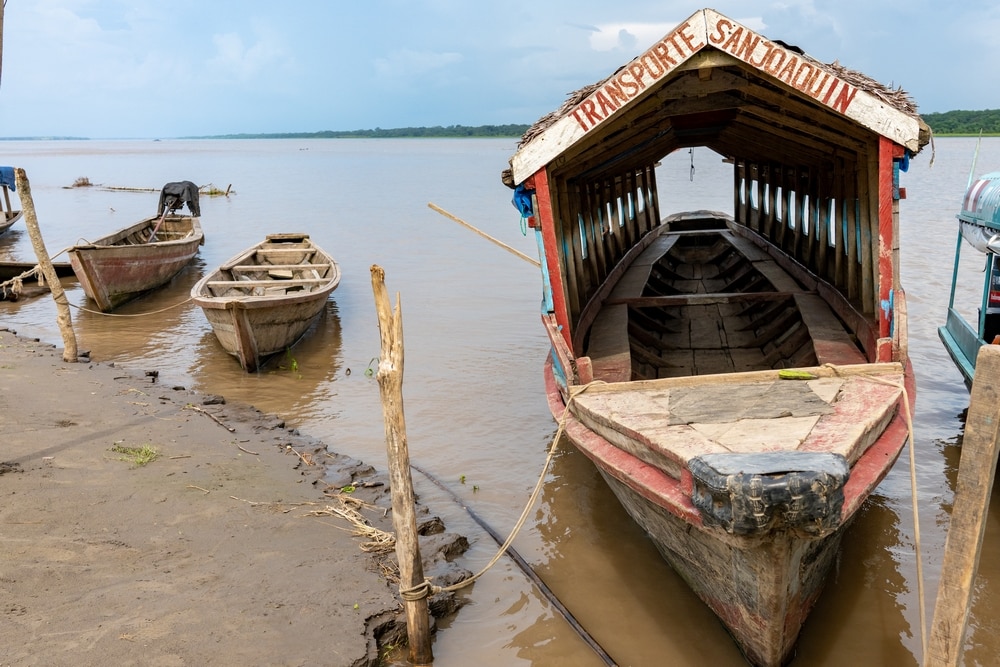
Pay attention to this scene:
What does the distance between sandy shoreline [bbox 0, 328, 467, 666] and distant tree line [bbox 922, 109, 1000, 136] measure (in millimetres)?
55102

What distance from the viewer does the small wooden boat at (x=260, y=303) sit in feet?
30.4

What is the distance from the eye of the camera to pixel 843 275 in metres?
7.69

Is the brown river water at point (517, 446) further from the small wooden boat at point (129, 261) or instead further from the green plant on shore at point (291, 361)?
the small wooden boat at point (129, 261)

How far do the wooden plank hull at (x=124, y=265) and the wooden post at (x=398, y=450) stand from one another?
9922 mm

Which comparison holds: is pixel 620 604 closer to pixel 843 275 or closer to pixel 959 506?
pixel 959 506

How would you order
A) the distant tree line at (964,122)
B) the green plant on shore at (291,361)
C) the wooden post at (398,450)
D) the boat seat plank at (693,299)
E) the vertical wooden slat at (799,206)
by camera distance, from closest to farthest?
1. the wooden post at (398,450)
2. the boat seat plank at (693,299)
3. the vertical wooden slat at (799,206)
4. the green plant on shore at (291,361)
5. the distant tree line at (964,122)

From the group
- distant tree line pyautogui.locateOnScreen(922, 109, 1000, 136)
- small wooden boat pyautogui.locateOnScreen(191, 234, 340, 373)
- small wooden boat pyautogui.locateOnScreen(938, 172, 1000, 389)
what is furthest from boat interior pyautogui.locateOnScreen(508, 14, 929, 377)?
distant tree line pyautogui.locateOnScreen(922, 109, 1000, 136)

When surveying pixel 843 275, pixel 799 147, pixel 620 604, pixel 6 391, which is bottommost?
pixel 620 604

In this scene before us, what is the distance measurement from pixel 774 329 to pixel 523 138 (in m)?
3.50

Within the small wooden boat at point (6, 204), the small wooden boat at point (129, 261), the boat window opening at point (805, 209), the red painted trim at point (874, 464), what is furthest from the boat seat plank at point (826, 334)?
the small wooden boat at point (6, 204)

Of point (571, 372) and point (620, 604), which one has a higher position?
point (571, 372)

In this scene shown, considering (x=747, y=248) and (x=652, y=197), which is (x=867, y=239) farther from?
(x=652, y=197)

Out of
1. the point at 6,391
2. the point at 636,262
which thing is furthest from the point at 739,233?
the point at 6,391

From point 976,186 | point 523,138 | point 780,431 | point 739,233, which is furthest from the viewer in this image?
point 739,233
